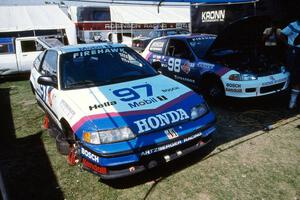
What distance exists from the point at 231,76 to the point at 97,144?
3373 millimetres

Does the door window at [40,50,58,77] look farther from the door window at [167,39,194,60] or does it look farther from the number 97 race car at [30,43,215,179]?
the door window at [167,39,194,60]

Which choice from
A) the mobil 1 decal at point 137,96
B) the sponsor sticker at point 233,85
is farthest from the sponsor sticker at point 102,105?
the sponsor sticker at point 233,85

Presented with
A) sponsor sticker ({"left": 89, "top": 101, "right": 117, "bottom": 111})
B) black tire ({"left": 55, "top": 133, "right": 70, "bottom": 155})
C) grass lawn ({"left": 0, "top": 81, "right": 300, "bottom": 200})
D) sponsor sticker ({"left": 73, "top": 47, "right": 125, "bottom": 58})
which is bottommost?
grass lawn ({"left": 0, "top": 81, "right": 300, "bottom": 200})

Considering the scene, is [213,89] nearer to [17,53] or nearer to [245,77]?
[245,77]

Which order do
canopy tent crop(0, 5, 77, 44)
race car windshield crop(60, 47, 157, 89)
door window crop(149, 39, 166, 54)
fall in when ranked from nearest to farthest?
race car windshield crop(60, 47, 157, 89)
door window crop(149, 39, 166, 54)
canopy tent crop(0, 5, 77, 44)

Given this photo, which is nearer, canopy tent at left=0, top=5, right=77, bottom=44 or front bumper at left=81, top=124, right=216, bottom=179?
front bumper at left=81, top=124, right=216, bottom=179

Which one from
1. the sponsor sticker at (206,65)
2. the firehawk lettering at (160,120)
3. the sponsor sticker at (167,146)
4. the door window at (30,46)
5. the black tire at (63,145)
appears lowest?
the black tire at (63,145)

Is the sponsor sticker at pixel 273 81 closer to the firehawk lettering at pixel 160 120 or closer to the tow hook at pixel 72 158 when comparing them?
the firehawk lettering at pixel 160 120

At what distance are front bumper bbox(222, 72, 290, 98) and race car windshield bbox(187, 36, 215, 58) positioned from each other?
1066 millimetres

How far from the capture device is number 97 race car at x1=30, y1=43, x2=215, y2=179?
3.14 meters

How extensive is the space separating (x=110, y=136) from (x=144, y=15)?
14713 millimetres

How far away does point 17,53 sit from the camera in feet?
34.3

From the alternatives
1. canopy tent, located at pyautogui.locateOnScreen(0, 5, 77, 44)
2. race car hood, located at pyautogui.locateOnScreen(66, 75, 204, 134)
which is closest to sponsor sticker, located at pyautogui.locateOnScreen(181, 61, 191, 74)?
→ race car hood, located at pyautogui.locateOnScreen(66, 75, 204, 134)

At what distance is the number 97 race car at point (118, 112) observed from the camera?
3.14 meters
